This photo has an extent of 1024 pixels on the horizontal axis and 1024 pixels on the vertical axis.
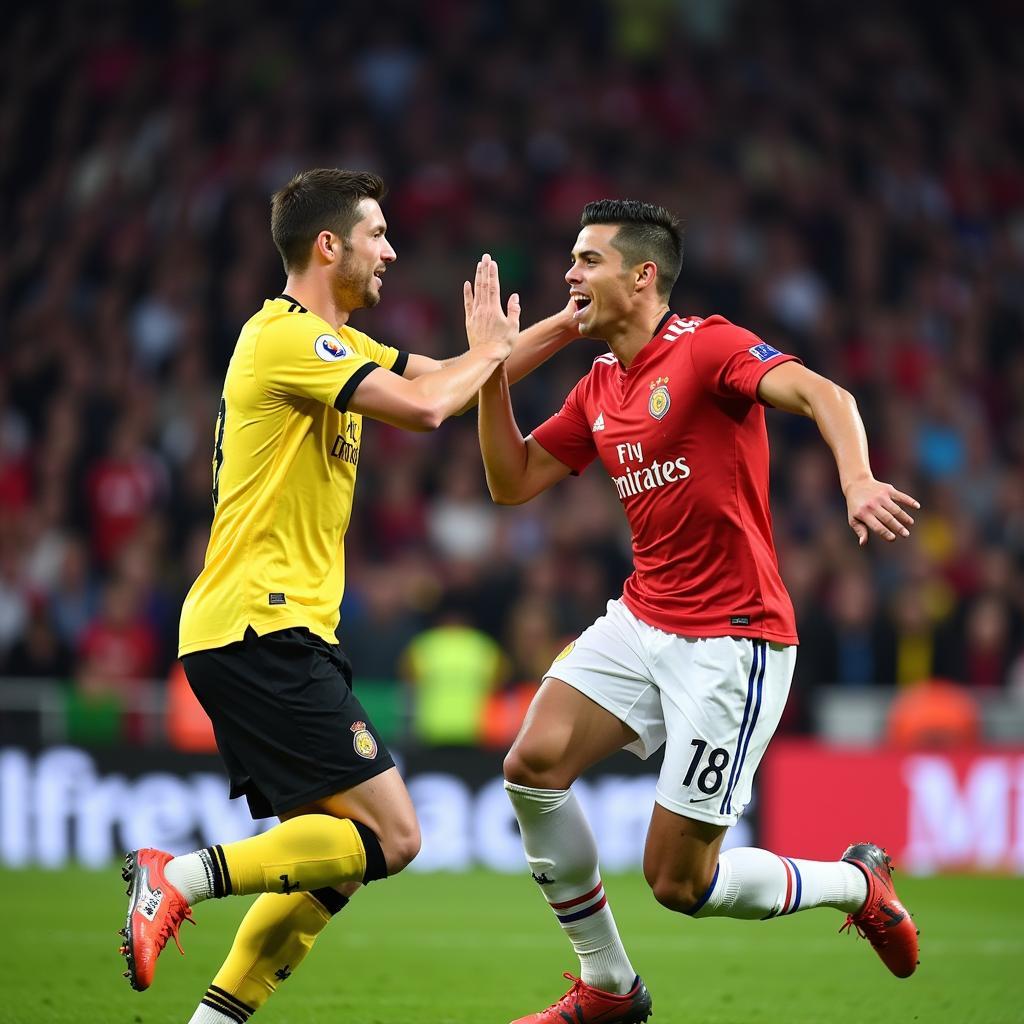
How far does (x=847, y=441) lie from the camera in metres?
4.85

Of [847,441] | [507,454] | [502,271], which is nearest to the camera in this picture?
[847,441]

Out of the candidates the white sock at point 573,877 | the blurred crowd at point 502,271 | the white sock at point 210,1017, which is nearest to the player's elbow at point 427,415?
the white sock at point 573,877

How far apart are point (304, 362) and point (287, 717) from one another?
102 centimetres

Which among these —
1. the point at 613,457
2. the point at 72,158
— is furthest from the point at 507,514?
the point at 613,457

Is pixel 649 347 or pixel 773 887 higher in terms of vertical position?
pixel 649 347

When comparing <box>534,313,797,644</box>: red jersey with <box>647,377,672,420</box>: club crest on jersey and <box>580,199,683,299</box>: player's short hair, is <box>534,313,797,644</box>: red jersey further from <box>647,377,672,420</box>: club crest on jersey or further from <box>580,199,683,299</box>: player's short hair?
<box>580,199,683,299</box>: player's short hair

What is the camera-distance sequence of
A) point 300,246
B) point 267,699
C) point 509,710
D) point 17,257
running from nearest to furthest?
point 267,699 → point 300,246 → point 509,710 → point 17,257

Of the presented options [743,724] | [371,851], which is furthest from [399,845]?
[743,724]

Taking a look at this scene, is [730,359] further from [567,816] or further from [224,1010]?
[224,1010]

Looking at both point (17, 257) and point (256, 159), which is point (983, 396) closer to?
point (256, 159)

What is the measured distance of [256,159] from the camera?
1572 centimetres

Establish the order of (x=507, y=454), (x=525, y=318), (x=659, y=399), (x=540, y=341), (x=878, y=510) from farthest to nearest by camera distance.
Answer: (x=525, y=318), (x=540, y=341), (x=507, y=454), (x=659, y=399), (x=878, y=510)

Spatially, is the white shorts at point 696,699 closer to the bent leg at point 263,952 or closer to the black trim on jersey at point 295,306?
the bent leg at point 263,952

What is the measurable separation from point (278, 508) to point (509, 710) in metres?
7.24
